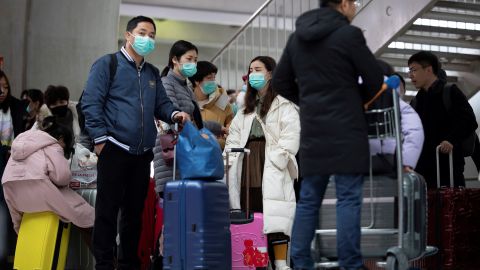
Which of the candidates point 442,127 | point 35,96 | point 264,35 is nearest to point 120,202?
point 442,127

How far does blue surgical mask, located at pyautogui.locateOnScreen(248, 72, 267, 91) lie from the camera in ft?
19.8

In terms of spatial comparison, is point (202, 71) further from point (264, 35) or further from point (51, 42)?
point (264, 35)

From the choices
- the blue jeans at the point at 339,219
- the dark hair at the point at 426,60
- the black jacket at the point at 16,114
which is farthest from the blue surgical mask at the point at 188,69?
the blue jeans at the point at 339,219

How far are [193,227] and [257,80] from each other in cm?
145

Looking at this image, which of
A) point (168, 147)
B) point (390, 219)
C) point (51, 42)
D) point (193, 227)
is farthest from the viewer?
point (51, 42)

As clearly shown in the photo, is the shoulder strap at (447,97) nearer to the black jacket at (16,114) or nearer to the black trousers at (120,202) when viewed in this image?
the black trousers at (120,202)

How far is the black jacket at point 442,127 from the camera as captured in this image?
20.2ft

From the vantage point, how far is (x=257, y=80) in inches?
238

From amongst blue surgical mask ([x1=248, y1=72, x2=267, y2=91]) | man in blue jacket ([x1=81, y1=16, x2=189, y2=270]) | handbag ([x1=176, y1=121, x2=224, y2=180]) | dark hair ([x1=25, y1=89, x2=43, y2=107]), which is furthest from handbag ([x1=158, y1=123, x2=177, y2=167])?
dark hair ([x1=25, y1=89, x2=43, y2=107])

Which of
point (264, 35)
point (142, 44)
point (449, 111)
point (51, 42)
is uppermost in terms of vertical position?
point (264, 35)

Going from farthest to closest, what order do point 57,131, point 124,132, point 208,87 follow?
point 208,87, point 57,131, point 124,132

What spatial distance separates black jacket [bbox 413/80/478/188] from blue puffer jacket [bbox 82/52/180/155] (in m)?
1.98

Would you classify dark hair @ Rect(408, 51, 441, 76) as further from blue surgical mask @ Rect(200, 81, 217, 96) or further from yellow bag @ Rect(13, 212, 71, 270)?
yellow bag @ Rect(13, 212, 71, 270)

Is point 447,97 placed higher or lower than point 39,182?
higher
